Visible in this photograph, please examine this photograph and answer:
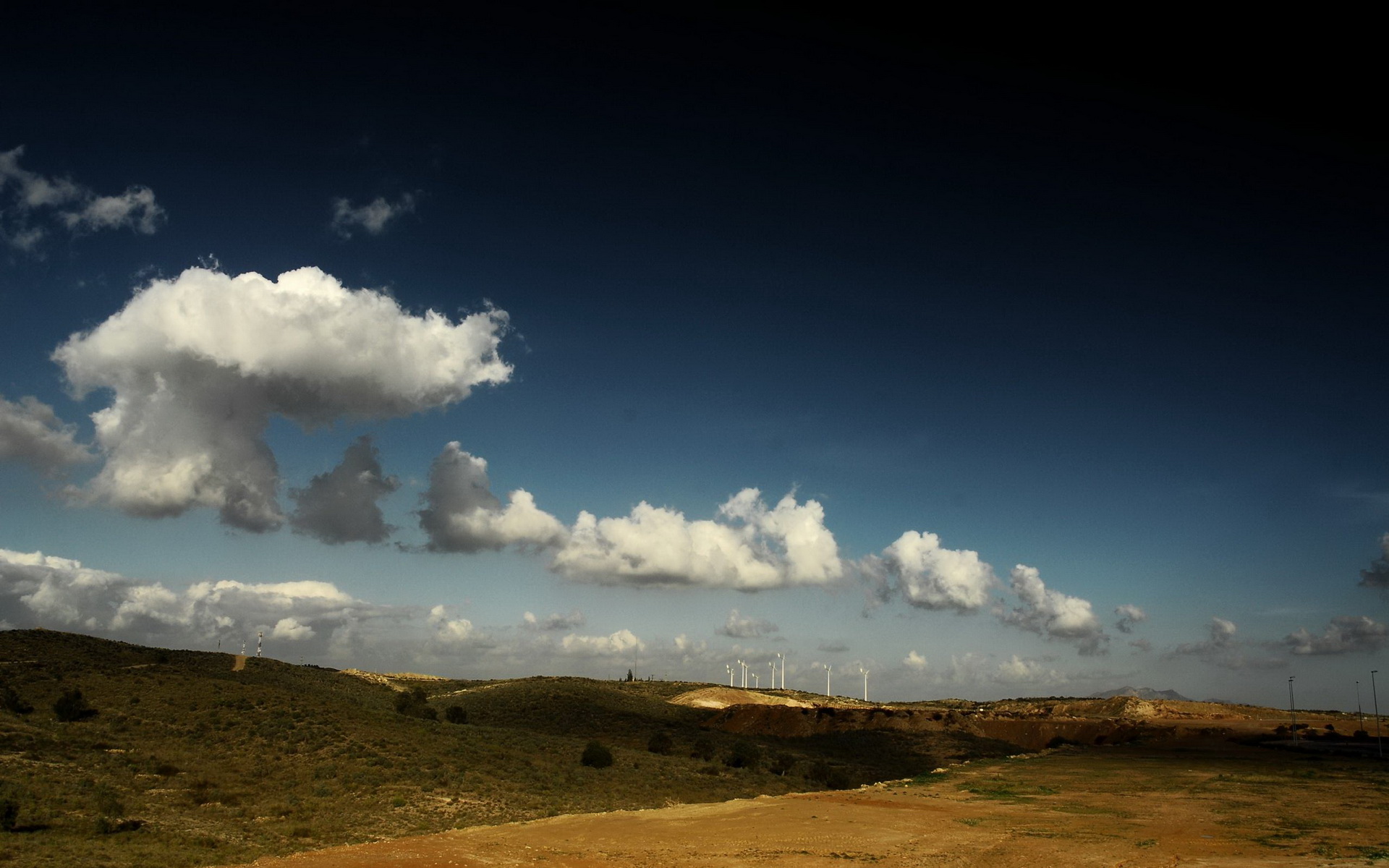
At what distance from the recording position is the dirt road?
22156mm

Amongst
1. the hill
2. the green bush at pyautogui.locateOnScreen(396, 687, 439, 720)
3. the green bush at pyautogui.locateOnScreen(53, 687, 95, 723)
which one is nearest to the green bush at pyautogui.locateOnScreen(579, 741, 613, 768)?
the hill

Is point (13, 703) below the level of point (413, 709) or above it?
above

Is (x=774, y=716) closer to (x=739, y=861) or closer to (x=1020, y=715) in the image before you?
(x=1020, y=715)

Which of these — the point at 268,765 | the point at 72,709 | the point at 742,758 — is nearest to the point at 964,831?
the point at 742,758

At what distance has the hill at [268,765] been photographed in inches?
959

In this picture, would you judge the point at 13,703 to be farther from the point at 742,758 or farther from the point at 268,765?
the point at 742,758

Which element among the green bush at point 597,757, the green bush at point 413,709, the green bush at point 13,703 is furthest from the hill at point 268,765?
the green bush at point 597,757

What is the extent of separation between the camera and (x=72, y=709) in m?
38.0

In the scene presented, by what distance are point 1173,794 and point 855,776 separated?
17.6m

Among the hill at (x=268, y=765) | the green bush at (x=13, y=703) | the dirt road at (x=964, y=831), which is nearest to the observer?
the dirt road at (x=964, y=831)

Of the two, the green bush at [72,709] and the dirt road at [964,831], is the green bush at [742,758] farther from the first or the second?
the green bush at [72,709]

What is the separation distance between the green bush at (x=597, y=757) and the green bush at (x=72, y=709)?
2322cm

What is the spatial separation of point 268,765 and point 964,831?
27.3 meters

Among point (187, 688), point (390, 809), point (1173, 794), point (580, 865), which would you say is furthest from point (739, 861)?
point (187, 688)
